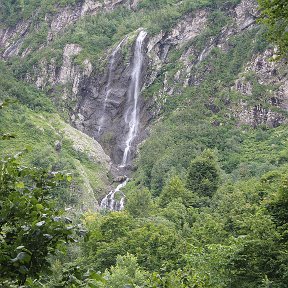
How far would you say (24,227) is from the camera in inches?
181

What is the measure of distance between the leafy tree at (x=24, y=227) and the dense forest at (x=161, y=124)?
6.79 meters

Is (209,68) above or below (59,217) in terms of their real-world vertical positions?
above

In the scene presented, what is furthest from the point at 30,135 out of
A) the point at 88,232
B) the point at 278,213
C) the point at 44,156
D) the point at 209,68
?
the point at 88,232

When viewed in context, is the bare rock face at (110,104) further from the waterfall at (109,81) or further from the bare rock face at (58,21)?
the bare rock face at (58,21)

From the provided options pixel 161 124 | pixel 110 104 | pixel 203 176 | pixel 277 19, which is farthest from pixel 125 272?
pixel 110 104

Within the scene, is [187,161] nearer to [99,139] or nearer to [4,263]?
[99,139]

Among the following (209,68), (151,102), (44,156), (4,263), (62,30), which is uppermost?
(62,30)

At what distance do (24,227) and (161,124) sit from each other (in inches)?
3160

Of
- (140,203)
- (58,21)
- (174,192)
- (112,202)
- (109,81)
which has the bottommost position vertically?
(140,203)

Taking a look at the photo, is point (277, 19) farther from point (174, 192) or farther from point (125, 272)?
point (174, 192)

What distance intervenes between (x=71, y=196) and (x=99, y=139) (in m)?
28.6

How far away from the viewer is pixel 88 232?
496 cm

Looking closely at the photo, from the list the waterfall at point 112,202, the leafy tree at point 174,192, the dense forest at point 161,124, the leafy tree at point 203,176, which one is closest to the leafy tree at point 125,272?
the dense forest at point 161,124

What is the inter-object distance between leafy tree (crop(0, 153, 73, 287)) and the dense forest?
6.79 m
